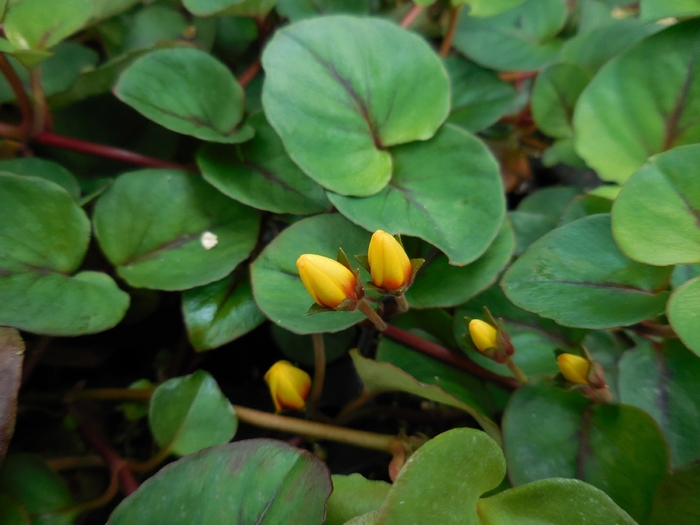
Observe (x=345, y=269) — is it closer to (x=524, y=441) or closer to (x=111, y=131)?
(x=524, y=441)

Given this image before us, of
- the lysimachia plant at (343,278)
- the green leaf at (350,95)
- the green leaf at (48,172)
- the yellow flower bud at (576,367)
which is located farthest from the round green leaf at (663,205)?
the green leaf at (48,172)

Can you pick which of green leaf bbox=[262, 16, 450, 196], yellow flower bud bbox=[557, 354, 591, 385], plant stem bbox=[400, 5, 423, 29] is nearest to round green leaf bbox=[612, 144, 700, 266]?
yellow flower bud bbox=[557, 354, 591, 385]

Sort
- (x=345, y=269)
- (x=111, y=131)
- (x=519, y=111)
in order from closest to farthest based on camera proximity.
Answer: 1. (x=345, y=269)
2. (x=111, y=131)
3. (x=519, y=111)

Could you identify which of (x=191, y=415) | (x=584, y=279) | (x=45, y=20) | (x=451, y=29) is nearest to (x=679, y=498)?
Answer: (x=584, y=279)

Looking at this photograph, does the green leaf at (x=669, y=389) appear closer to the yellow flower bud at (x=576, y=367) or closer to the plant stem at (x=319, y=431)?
the yellow flower bud at (x=576, y=367)

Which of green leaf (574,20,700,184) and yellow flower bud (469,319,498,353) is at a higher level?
green leaf (574,20,700,184)

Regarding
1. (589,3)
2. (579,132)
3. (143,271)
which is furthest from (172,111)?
(589,3)

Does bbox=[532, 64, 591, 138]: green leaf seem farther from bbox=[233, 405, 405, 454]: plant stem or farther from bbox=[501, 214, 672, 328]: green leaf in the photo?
bbox=[233, 405, 405, 454]: plant stem

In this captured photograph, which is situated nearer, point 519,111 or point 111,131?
point 111,131
